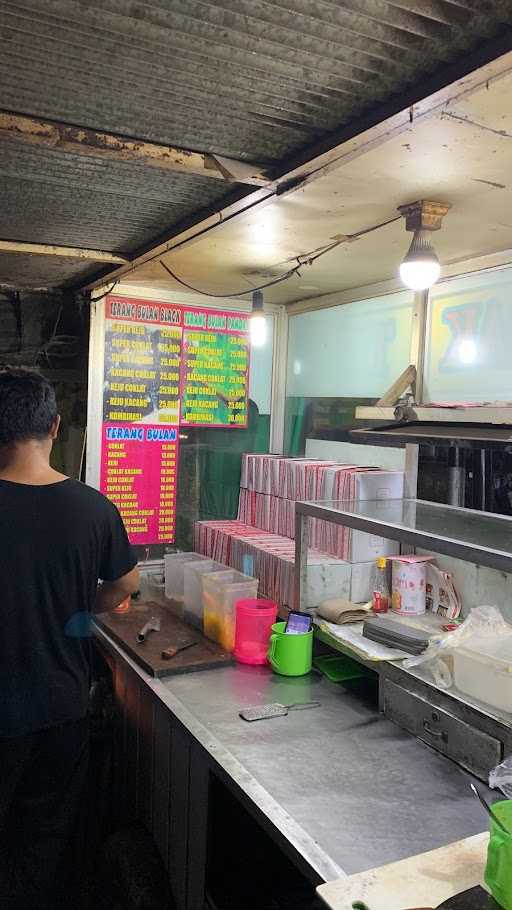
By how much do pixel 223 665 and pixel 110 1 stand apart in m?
Result: 1.97

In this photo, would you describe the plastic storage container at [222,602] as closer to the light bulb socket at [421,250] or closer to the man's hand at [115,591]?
the man's hand at [115,591]

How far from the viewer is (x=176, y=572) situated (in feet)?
10.0

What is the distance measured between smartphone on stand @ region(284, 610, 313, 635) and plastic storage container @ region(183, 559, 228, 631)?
539 mm

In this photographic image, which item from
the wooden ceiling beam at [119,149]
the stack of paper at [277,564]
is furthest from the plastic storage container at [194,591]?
the wooden ceiling beam at [119,149]

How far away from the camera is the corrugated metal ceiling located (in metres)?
1.12

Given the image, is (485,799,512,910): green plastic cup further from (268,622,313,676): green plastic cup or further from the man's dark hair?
the man's dark hair

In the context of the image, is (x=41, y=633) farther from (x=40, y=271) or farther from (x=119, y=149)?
(x=40, y=271)

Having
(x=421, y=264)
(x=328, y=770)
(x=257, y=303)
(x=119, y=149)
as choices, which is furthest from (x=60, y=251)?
(x=328, y=770)

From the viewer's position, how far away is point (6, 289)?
3514 mm

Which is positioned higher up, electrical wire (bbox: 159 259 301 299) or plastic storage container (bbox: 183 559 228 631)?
electrical wire (bbox: 159 259 301 299)

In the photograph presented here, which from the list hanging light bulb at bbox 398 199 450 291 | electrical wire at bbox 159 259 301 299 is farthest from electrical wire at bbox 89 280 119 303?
hanging light bulb at bbox 398 199 450 291

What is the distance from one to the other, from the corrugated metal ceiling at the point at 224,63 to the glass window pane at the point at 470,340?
106 centimetres

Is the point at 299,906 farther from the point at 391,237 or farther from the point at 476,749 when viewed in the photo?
the point at 391,237

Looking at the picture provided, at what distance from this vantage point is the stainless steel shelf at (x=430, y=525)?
1.65 meters
